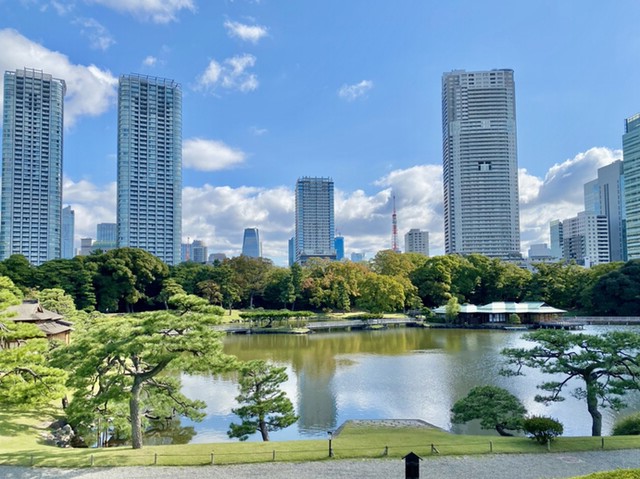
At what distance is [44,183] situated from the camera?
74250mm

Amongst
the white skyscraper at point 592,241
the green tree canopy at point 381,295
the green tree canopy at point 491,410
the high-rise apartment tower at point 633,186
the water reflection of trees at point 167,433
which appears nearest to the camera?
the green tree canopy at point 491,410

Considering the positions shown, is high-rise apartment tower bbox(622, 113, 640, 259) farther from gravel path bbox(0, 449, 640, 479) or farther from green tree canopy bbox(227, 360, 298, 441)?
green tree canopy bbox(227, 360, 298, 441)

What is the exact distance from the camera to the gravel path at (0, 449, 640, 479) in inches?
314

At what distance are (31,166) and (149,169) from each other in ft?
59.4

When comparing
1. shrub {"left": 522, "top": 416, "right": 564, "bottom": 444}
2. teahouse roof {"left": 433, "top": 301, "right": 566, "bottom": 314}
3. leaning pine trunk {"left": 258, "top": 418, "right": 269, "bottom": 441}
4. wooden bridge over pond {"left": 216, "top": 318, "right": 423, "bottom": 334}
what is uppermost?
shrub {"left": 522, "top": 416, "right": 564, "bottom": 444}

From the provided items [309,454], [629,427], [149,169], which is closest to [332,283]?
[629,427]

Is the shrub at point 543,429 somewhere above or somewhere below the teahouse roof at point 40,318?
below

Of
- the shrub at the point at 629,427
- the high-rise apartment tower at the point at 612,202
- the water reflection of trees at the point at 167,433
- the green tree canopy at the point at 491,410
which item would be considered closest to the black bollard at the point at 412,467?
the green tree canopy at the point at 491,410

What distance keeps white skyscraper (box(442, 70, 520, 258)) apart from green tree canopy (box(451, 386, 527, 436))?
87.5 meters

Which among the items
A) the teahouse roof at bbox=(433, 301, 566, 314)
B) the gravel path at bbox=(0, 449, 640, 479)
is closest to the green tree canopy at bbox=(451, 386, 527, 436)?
the gravel path at bbox=(0, 449, 640, 479)

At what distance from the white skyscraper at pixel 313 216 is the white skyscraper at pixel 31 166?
85114 millimetres

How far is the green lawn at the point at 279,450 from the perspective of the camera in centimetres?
876

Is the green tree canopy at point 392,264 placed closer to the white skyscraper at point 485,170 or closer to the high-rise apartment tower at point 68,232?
the white skyscraper at point 485,170

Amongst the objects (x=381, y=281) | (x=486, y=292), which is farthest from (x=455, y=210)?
(x=381, y=281)
